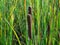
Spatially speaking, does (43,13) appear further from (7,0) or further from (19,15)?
(7,0)

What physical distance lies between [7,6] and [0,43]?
28 centimetres

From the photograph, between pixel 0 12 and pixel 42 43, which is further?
pixel 0 12

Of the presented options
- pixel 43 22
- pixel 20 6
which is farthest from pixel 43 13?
pixel 20 6

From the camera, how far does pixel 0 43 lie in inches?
33.4

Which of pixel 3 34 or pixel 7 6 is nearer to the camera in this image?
pixel 3 34

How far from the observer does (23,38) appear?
917 mm

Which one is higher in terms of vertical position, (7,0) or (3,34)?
(7,0)

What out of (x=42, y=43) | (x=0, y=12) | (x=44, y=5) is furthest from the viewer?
(x=44, y=5)

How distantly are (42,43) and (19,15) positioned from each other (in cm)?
28

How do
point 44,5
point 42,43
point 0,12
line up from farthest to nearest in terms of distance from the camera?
point 44,5 < point 0,12 < point 42,43

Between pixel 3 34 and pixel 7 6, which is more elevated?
pixel 7 6

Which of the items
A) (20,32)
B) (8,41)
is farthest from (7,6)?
(8,41)

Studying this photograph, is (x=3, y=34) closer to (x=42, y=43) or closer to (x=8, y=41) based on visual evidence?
(x=8, y=41)

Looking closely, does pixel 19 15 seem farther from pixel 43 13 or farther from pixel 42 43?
pixel 42 43
